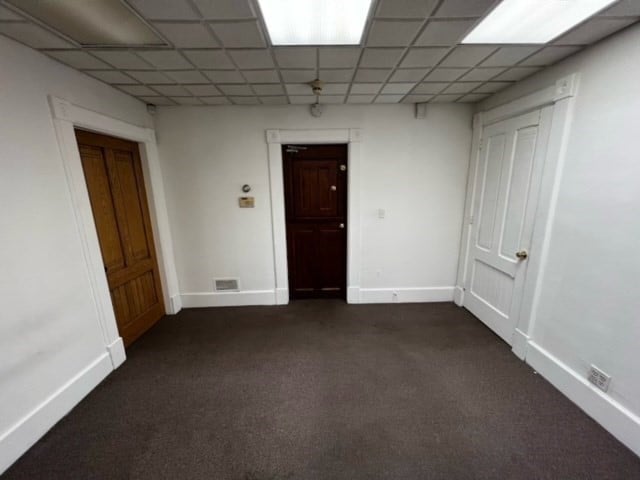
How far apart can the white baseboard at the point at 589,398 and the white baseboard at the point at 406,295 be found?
119 cm

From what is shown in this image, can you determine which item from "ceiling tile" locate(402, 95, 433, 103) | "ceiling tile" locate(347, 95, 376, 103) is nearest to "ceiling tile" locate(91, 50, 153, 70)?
"ceiling tile" locate(347, 95, 376, 103)

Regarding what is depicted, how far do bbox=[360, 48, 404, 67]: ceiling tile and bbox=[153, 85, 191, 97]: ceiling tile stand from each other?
1.63 meters

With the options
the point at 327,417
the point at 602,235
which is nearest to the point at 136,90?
the point at 327,417

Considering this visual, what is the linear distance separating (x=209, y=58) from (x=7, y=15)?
96 cm

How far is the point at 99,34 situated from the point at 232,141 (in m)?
1.48

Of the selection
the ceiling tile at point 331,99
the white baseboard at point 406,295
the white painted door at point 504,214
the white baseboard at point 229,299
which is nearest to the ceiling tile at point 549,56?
the white painted door at point 504,214

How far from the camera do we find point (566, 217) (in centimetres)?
193

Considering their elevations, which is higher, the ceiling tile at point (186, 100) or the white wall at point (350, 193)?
the ceiling tile at point (186, 100)

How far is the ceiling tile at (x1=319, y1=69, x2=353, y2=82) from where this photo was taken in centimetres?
204

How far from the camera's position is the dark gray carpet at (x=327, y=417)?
1.47 metres

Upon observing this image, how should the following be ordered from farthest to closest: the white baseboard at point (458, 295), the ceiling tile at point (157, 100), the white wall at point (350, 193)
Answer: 1. the white baseboard at point (458, 295)
2. the white wall at point (350, 193)
3. the ceiling tile at point (157, 100)

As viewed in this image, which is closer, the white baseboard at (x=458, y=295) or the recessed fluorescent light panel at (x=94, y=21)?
the recessed fluorescent light panel at (x=94, y=21)

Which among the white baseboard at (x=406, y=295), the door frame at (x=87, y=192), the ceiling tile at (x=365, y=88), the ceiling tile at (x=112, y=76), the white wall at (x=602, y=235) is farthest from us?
the white baseboard at (x=406, y=295)

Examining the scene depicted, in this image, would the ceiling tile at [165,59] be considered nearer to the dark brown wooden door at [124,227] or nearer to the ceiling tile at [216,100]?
the ceiling tile at [216,100]
